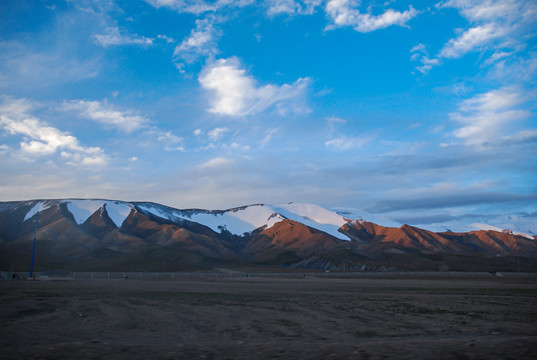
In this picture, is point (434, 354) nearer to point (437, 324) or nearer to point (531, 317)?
point (437, 324)

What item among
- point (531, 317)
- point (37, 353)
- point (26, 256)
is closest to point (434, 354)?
point (37, 353)

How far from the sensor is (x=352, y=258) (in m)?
146

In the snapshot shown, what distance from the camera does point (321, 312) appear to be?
823 inches

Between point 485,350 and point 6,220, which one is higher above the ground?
point 6,220

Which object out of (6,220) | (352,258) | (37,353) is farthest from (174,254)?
(37,353)

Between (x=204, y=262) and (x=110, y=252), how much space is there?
31757 mm

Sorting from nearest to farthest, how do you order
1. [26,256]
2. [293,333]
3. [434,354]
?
[434,354]
[293,333]
[26,256]

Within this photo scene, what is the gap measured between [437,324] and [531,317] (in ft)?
20.7

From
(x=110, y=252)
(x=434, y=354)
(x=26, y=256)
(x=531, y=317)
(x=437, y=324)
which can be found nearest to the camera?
(x=434, y=354)

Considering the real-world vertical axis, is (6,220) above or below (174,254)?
above

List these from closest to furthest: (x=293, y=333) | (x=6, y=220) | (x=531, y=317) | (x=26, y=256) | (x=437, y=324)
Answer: (x=293, y=333), (x=437, y=324), (x=531, y=317), (x=26, y=256), (x=6, y=220)

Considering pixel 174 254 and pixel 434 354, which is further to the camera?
pixel 174 254

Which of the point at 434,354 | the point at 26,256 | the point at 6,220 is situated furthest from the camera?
the point at 6,220

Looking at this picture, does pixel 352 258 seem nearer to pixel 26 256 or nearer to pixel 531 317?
pixel 26 256
